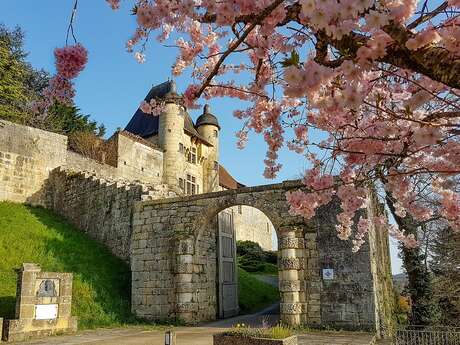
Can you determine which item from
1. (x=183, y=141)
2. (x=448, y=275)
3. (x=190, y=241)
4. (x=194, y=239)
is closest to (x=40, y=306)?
(x=190, y=241)

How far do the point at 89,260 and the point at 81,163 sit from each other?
7644 millimetres

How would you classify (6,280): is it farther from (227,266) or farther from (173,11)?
(173,11)

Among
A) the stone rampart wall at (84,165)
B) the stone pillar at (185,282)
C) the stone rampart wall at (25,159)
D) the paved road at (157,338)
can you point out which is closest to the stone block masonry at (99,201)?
the stone rampart wall at (25,159)

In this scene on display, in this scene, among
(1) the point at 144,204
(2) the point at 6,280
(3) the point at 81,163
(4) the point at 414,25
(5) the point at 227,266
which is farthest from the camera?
(3) the point at 81,163

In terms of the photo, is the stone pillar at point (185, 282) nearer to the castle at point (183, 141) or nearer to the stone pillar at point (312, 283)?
the stone pillar at point (312, 283)

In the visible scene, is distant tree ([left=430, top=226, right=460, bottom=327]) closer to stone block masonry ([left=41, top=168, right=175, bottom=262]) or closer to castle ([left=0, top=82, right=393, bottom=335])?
castle ([left=0, top=82, right=393, bottom=335])

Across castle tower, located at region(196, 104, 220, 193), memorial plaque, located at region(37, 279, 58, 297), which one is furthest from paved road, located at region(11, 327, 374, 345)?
castle tower, located at region(196, 104, 220, 193)

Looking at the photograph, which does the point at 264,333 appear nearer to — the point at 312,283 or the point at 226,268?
the point at 312,283

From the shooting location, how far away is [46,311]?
31.0 ft

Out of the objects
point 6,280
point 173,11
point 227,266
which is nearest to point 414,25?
point 173,11

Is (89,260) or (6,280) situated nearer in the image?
(6,280)

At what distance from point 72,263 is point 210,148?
17.6 metres

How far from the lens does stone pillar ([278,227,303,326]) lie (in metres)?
10.1

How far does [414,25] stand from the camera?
2676 mm
